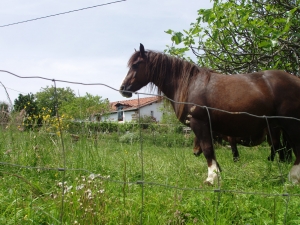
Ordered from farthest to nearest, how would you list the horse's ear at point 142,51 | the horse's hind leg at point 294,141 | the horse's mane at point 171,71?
the horse's ear at point 142,51
the horse's mane at point 171,71
the horse's hind leg at point 294,141

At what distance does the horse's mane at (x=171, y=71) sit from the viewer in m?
4.67

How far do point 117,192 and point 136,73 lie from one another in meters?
2.32

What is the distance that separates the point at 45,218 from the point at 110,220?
1.79 feet

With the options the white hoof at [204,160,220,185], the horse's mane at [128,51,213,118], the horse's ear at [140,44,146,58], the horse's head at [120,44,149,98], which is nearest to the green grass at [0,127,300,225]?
the white hoof at [204,160,220,185]

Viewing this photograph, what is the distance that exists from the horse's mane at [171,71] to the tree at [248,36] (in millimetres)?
426

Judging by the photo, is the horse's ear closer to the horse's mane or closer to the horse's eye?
the horse's mane

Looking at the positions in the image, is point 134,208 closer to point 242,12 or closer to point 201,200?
point 201,200

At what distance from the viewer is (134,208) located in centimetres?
277

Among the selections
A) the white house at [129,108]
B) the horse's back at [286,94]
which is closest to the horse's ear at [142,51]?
the white house at [129,108]

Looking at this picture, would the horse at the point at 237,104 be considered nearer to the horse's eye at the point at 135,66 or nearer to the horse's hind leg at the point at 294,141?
the horse's hind leg at the point at 294,141

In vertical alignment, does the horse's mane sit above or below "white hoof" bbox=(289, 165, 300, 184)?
above

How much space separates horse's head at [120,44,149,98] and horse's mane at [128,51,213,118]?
16mm

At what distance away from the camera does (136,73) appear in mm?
5051

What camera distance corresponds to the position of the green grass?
2.53 metres
